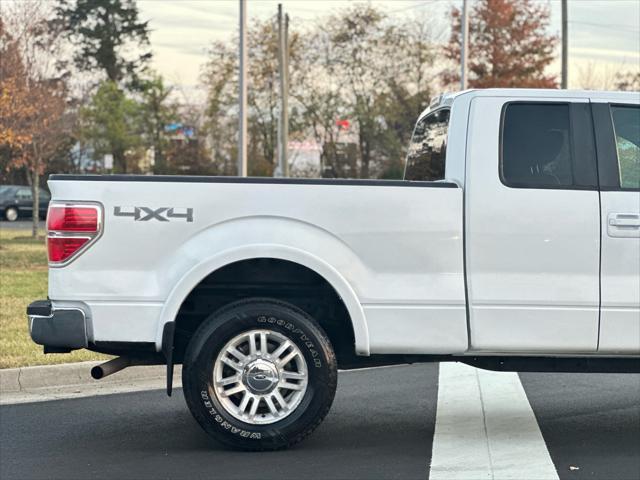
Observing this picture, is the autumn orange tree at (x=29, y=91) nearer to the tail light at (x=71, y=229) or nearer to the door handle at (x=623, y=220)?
the tail light at (x=71, y=229)

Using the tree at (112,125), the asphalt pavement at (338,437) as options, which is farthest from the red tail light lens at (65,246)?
the tree at (112,125)

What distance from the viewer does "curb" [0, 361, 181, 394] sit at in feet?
24.8

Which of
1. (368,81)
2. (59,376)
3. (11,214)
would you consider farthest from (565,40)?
(59,376)

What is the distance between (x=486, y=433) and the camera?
20.3 feet

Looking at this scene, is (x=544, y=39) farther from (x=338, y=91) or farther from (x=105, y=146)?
(x=105, y=146)

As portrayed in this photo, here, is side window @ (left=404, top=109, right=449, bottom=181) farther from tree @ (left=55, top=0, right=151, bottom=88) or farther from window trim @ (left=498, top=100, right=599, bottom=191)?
tree @ (left=55, top=0, right=151, bottom=88)

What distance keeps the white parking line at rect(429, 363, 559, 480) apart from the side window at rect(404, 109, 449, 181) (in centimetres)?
154

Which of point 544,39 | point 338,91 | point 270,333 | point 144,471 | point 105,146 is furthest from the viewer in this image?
point 105,146

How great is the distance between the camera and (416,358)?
600 centimetres

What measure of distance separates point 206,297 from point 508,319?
68.9 inches

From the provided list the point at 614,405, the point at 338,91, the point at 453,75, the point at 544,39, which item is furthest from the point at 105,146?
the point at 614,405

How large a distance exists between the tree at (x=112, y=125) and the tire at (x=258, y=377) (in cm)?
4398

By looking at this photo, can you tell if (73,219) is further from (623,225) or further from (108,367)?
(623,225)

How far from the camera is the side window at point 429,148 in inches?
249
